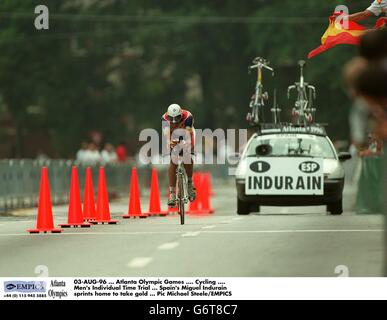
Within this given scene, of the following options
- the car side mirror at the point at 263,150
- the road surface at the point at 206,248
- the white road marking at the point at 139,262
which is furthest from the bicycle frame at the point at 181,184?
the white road marking at the point at 139,262

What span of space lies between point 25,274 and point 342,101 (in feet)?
133

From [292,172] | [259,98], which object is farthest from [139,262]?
[292,172]

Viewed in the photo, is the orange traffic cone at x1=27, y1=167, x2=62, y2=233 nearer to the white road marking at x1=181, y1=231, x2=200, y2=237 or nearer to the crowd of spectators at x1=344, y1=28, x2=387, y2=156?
the white road marking at x1=181, y1=231, x2=200, y2=237

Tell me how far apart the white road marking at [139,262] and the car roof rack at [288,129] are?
10.2 metres

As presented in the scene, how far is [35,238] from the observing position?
19.1 m

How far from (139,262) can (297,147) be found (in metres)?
10.7

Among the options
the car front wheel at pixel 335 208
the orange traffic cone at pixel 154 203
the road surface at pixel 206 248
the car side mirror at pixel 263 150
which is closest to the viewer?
the road surface at pixel 206 248

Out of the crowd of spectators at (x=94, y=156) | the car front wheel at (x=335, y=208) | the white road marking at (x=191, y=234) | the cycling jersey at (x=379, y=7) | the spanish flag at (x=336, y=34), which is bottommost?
the white road marking at (x=191, y=234)

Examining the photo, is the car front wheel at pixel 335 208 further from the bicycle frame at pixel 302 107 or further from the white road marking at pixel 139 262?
the white road marking at pixel 139 262

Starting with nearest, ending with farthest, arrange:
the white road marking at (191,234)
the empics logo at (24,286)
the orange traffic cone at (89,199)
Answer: the empics logo at (24,286) → the white road marking at (191,234) → the orange traffic cone at (89,199)

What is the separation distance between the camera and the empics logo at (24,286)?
1134 centimetres

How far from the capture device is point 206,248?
Result: 1599 centimetres

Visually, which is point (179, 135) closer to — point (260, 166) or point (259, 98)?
point (259, 98)

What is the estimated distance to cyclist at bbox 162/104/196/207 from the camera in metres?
20.0
